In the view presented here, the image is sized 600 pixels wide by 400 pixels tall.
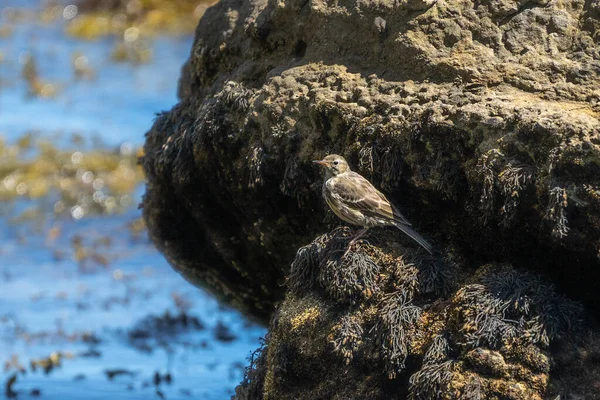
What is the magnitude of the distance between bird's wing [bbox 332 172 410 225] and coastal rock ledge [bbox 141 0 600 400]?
0.20 m

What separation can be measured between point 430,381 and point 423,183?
1.41m

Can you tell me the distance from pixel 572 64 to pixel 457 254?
4.77 feet

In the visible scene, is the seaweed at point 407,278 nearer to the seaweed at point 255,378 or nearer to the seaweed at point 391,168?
the seaweed at point 391,168

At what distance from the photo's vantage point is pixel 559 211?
5.23 metres

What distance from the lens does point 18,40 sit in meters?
20.3

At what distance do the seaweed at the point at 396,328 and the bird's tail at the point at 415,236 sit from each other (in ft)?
1.22

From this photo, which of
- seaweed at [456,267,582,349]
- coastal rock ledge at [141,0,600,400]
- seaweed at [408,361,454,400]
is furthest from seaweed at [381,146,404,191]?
seaweed at [408,361,454,400]

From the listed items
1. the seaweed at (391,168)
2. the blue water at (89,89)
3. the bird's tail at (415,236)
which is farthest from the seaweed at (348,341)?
the blue water at (89,89)

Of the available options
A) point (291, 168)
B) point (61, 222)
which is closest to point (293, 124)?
point (291, 168)

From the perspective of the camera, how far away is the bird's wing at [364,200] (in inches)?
238

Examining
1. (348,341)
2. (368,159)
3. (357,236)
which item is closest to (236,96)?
(368,159)

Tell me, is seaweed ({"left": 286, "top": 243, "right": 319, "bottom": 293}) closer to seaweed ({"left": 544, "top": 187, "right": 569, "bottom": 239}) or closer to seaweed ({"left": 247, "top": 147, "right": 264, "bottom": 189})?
seaweed ({"left": 247, "top": 147, "right": 264, "bottom": 189})

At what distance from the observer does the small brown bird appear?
19.8ft

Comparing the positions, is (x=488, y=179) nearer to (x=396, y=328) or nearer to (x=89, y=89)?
(x=396, y=328)
